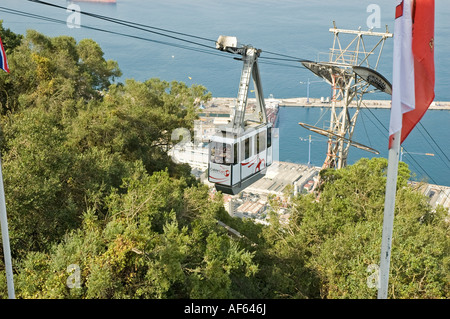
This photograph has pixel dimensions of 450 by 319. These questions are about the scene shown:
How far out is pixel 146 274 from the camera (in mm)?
6285

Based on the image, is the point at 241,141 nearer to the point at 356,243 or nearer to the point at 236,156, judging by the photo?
the point at 236,156

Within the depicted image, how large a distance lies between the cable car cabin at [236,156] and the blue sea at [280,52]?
40.2 metres

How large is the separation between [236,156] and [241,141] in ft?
1.12

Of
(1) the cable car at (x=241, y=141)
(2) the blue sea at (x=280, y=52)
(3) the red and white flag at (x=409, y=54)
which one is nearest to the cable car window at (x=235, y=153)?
(1) the cable car at (x=241, y=141)

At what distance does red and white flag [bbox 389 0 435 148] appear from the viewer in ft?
13.3

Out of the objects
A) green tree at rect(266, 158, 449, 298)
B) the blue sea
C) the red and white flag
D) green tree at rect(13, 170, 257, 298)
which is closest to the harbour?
the blue sea

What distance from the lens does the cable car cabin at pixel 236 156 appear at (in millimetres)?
9422

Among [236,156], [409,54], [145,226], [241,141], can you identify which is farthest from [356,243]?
[409,54]

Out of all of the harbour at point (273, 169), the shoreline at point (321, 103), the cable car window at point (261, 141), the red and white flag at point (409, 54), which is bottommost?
the harbour at point (273, 169)

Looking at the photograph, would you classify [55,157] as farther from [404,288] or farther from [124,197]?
[404,288]

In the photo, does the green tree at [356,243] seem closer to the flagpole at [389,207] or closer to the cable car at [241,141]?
the cable car at [241,141]

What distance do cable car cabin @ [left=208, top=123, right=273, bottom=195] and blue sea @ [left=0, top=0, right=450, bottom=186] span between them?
132 feet

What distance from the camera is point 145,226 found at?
6.65m

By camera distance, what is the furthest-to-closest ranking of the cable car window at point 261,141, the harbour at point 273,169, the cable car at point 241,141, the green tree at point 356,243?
the harbour at point 273,169 < the cable car window at point 261,141 < the cable car at point 241,141 < the green tree at point 356,243
